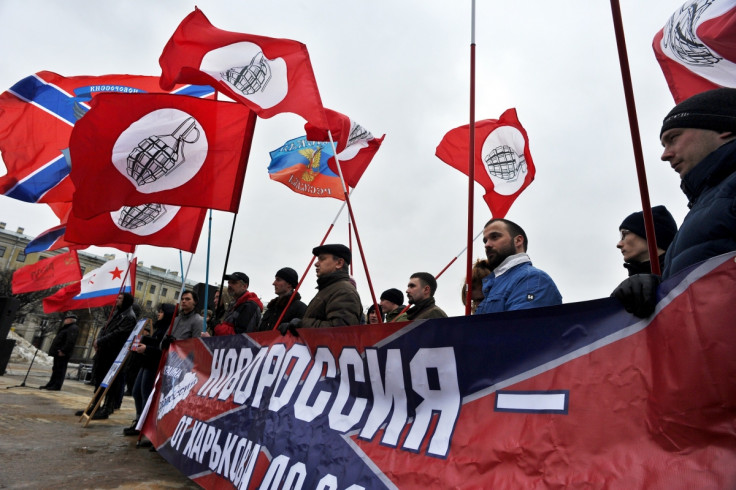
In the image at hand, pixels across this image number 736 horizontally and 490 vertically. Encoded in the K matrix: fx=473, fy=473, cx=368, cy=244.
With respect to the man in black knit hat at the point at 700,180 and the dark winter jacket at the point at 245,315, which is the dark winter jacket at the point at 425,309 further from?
the man in black knit hat at the point at 700,180

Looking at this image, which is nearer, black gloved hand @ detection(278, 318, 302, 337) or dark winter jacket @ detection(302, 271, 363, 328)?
black gloved hand @ detection(278, 318, 302, 337)

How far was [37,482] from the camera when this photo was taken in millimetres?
3232

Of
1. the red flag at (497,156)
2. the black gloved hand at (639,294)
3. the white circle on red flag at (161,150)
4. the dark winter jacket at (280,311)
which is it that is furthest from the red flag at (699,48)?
the white circle on red flag at (161,150)

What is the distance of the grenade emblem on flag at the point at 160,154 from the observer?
15.5 ft

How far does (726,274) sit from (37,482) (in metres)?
4.07

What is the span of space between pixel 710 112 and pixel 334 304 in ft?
8.40

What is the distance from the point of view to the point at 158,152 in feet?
15.8

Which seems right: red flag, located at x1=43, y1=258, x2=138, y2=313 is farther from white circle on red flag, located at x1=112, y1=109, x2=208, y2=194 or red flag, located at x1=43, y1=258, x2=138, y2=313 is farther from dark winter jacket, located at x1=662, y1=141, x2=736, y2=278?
dark winter jacket, located at x1=662, y1=141, x2=736, y2=278

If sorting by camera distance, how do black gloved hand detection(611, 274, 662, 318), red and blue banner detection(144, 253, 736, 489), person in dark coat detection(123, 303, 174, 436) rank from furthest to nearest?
person in dark coat detection(123, 303, 174, 436)
black gloved hand detection(611, 274, 662, 318)
red and blue banner detection(144, 253, 736, 489)

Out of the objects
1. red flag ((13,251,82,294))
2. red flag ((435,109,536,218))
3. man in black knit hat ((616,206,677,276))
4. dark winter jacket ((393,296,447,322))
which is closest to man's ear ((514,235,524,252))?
man in black knit hat ((616,206,677,276))

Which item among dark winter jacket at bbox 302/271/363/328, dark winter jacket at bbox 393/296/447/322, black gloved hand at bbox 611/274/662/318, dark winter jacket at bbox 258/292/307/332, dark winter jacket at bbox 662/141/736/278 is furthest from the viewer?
dark winter jacket at bbox 258/292/307/332

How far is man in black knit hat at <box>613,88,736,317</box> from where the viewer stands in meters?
1.40

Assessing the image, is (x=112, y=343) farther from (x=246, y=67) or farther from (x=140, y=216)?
(x=246, y=67)

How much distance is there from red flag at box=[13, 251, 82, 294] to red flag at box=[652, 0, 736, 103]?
11797 millimetres
